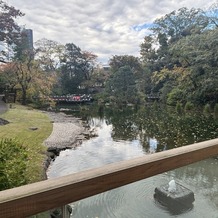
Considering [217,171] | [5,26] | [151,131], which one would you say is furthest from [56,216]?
[5,26]

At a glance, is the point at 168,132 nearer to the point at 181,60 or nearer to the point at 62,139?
the point at 62,139

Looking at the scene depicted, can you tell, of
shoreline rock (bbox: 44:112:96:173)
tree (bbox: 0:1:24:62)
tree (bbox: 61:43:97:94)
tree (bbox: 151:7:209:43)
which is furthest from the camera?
tree (bbox: 61:43:97:94)

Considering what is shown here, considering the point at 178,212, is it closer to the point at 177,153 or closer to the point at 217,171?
the point at 217,171

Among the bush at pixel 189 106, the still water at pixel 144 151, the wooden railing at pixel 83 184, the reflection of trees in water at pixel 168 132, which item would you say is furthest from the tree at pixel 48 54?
the wooden railing at pixel 83 184

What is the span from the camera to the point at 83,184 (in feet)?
1.74

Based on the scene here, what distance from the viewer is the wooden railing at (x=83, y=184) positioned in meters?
0.45

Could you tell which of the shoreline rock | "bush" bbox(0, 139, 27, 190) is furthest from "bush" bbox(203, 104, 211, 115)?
"bush" bbox(0, 139, 27, 190)

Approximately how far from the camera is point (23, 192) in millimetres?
457

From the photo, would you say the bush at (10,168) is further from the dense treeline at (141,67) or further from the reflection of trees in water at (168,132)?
the dense treeline at (141,67)

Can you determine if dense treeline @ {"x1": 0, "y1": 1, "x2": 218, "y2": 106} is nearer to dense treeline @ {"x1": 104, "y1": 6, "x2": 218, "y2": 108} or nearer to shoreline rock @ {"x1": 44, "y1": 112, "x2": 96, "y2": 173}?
dense treeline @ {"x1": 104, "y1": 6, "x2": 218, "y2": 108}

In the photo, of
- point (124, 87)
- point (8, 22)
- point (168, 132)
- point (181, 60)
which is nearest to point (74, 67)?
point (124, 87)

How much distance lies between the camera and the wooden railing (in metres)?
0.45

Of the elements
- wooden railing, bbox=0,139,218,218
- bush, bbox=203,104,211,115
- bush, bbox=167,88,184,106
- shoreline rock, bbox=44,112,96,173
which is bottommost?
shoreline rock, bbox=44,112,96,173

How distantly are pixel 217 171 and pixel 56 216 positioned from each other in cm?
72
